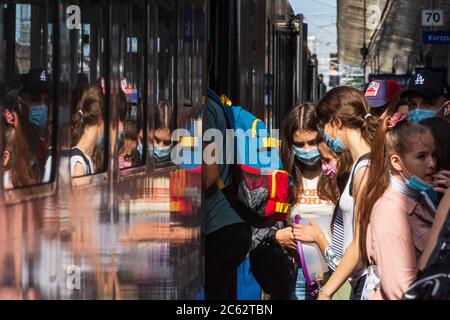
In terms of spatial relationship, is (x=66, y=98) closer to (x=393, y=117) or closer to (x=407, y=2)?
(x=393, y=117)

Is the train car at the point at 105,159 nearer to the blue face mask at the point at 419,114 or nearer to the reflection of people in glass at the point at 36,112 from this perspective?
the reflection of people in glass at the point at 36,112

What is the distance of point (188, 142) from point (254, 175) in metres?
1.50

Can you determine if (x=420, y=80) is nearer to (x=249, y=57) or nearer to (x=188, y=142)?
(x=249, y=57)

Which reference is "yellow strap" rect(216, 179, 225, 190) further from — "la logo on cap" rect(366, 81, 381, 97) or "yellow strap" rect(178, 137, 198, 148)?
"la logo on cap" rect(366, 81, 381, 97)

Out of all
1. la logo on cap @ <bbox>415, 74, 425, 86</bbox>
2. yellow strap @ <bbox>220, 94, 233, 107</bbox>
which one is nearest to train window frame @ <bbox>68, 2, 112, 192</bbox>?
yellow strap @ <bbox>220, 94, 233, 107</bbox>

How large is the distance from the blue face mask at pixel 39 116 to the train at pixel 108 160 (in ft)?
0.04

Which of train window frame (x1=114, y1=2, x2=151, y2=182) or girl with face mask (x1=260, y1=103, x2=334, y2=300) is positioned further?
girl with face mask (x1=260, y1=103, x2=334, y2=300)

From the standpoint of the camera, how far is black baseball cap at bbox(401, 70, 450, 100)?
22.7 feet

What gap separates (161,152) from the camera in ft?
14.0

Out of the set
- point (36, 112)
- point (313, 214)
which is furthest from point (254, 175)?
point (36, 112)

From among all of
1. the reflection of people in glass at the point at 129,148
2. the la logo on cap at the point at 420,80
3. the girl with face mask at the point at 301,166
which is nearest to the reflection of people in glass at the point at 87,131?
the reflection of people in glass at the point at 129,148

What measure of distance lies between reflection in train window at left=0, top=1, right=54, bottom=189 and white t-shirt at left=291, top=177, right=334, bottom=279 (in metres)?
3.76
